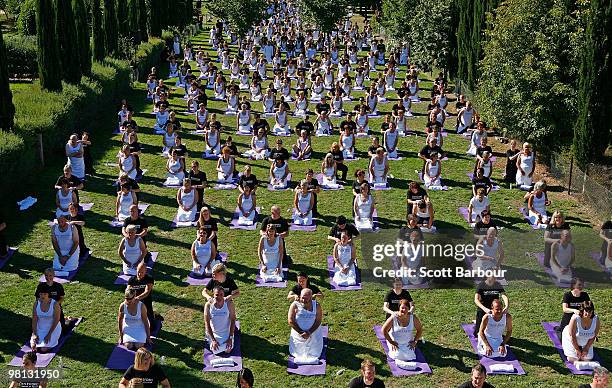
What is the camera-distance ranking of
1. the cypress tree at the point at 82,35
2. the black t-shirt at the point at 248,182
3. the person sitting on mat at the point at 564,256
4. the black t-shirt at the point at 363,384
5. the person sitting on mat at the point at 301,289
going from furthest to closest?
the cypress tree at the point at 82,35 < the black t-shirt at the point at 248,182 < the person sitting on mat at the point at 564,256 < the person sitting on mat at the point at 301,289 < the black t-shirt at the point at 363,384

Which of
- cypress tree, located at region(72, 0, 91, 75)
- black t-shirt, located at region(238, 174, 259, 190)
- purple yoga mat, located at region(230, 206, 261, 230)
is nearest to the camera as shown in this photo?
purple yoga mat, located at region(230, 206, 261, 230)

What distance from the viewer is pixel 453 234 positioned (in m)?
18.2

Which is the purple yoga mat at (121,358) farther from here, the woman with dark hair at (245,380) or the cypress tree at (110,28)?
the cypress tree at (110,28)

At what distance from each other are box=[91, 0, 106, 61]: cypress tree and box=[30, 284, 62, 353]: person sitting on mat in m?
24.2

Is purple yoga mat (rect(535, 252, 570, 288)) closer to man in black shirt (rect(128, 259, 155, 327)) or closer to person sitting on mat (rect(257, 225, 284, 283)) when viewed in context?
person sitting on mat (rect(257, 225, 284, 283))

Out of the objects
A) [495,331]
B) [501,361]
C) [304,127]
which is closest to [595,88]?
[304,127]

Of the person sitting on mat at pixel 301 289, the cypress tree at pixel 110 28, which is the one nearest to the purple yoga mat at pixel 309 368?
Answer: the person sitting on mat at pixel 301 289

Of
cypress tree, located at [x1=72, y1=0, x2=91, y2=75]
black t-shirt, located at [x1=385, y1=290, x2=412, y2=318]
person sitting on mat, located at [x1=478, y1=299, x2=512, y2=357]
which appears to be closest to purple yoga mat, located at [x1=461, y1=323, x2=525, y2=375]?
person sitting on mat, located at [x1=478, y1=299, x2=512, y2=357]

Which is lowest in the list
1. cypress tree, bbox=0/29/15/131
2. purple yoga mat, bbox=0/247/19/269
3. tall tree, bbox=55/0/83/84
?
purple yoga mat, bbox=0/247/19/269

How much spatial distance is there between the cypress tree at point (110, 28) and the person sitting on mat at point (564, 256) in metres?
28.2

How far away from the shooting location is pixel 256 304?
14344 millimetres

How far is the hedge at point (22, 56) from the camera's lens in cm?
3694

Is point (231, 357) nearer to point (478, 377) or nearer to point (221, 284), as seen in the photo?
point (221, 284)

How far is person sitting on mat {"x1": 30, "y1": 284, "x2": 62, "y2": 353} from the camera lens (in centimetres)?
1233
